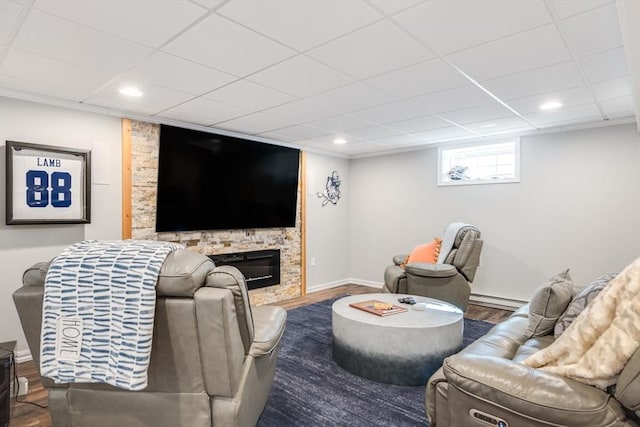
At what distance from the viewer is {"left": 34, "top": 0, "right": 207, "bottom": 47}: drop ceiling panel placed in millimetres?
1708

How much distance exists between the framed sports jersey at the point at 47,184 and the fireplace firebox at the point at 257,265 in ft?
5.18

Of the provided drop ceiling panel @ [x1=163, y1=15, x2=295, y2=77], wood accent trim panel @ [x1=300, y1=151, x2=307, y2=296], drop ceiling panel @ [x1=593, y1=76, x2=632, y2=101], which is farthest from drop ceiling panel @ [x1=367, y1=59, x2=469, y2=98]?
wood accent trim panel @ [x1=300, y1=151, x2=307, y2=296]

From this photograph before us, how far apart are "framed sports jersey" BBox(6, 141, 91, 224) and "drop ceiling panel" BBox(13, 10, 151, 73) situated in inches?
43.7

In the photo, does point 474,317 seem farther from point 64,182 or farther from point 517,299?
point 64,182

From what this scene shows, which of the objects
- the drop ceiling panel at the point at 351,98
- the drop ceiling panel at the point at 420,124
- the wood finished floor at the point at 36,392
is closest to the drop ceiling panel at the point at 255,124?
the drop ceiling panel at the point at 351,98

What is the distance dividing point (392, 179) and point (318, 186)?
3.93 ft

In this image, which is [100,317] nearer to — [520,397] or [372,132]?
[520,397]

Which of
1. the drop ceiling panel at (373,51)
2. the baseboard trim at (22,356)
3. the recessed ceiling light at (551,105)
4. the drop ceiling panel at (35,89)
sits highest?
the recessed ceiling light at (551,105)

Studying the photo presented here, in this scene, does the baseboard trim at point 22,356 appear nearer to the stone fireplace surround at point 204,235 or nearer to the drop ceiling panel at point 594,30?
the stone fireplace surround at point 204,235

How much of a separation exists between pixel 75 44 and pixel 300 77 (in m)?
1.41

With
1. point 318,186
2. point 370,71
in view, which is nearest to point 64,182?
point 370,71

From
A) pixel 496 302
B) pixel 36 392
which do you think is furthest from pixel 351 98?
pixel 496 302

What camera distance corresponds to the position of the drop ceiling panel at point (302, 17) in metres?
1.73

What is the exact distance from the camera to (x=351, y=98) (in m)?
3.15
